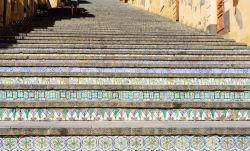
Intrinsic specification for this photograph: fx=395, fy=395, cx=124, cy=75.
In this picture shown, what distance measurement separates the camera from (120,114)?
3.63m

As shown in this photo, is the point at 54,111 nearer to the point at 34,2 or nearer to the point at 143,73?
the point at 143,73

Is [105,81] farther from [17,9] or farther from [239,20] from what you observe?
[17,9]

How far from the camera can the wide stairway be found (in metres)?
2.88

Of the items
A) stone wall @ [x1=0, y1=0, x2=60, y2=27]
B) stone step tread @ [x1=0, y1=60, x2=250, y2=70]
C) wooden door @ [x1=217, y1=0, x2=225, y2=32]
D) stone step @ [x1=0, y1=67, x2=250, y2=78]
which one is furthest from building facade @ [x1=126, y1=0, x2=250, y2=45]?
stone wall @ [x1=0, y1=0, x2=60, y2=27]

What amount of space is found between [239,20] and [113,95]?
509cm

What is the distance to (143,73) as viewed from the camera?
4945mm

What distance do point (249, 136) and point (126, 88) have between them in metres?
1.61

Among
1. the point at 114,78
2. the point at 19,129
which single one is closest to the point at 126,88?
the point at 114,78

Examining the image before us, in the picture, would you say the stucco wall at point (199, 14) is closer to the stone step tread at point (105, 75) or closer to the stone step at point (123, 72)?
the stone step at point (123, 72)

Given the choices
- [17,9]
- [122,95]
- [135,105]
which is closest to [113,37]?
[122,95]

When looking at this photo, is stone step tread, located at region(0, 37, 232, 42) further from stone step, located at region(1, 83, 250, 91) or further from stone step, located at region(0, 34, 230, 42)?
stone step, located at region(1, 83, 250, 91)

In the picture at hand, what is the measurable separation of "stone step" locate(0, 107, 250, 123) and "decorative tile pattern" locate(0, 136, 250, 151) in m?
0.72

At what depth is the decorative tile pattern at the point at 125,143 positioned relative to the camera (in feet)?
9.28

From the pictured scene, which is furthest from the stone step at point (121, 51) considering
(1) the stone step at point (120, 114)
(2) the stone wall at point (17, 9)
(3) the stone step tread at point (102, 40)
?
(2) the stone wall at point (17, 9)
